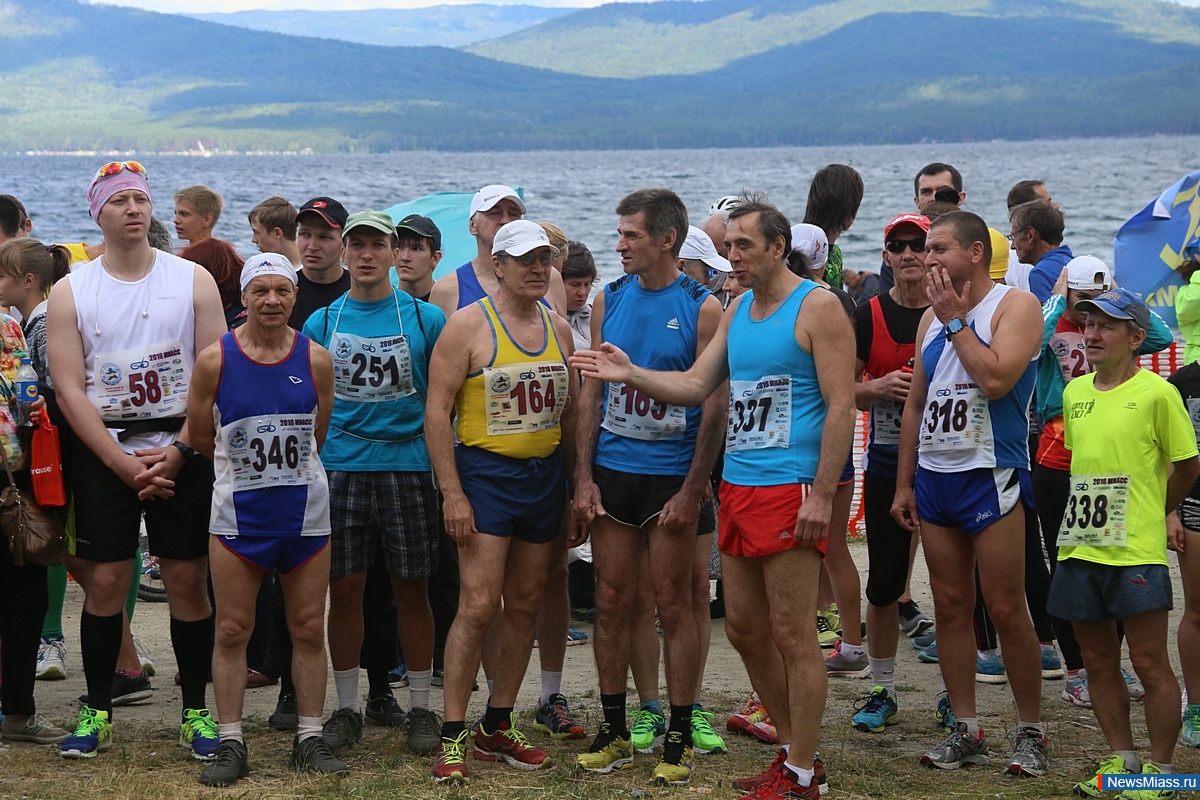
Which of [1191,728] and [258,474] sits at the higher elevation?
[258,474]

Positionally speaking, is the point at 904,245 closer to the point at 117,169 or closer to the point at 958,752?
the point at 958,752

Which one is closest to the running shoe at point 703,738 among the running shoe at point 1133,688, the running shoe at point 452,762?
the running shoe at point 452,762

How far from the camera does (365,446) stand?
5492 millimetres

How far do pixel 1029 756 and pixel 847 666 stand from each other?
1562mm

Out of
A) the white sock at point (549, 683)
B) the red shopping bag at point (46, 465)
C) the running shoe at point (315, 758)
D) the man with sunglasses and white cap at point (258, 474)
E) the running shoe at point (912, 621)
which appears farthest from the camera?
the running shoe at point (912, 621)

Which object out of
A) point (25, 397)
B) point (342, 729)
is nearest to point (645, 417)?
point (342, 729)

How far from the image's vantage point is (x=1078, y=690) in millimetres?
6207

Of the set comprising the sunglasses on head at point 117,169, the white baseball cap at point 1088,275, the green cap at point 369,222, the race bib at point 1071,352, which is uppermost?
the sunglasses on head at point 117,169

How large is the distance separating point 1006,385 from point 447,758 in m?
2.61

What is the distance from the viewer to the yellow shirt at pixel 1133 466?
4863 mm

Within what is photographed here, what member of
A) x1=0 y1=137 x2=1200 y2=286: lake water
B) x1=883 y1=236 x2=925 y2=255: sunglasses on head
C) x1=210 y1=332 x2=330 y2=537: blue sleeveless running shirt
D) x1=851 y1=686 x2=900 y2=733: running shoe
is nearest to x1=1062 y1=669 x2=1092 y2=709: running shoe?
x1=851 y1=686 x2=900 y2=733: running shoe

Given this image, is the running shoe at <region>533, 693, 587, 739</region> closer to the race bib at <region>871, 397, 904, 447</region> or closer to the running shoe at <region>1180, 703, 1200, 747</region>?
the race bib at <region>871, 397, 904, 447</region>

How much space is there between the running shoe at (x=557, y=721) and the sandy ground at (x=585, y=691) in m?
0.24

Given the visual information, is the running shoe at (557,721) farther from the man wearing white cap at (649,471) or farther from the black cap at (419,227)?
the black cap at (419,227)
